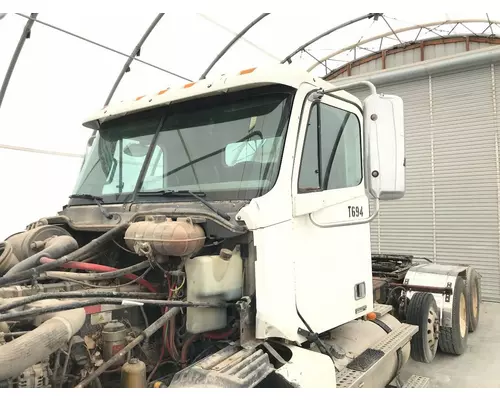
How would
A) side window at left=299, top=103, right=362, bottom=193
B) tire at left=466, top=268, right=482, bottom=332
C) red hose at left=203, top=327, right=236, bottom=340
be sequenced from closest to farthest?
1. red hose at left=203, top=327, right=236, bottom=340
2. side window at left=299, top=103, right=362, bottom=193
3. tire at left=466, top=268, right=482, bottom=332

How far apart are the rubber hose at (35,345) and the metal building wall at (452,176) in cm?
794

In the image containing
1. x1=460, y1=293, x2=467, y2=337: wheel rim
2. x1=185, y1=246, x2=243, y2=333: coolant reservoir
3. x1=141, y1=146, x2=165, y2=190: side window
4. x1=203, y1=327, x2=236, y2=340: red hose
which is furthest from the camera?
x1=460, y1=293, x2=467, y2=337: wheel rim

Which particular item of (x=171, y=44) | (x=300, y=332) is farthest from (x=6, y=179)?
(x=300, y=332)

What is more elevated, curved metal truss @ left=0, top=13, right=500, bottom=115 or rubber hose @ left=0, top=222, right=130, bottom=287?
curved metal truss @ left=0, top=13, right=500, bottom=115

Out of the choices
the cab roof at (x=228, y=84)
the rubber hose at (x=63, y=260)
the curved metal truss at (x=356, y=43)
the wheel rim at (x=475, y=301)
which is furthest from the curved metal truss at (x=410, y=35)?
the rubber hose at (x=63, y=260)

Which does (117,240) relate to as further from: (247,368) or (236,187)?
(247,368)

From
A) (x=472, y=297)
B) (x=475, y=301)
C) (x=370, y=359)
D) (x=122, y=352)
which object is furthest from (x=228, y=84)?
(x=475, y=301)

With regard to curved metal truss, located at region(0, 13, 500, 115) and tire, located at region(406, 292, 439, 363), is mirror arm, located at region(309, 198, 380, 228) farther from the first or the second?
curved metal truss, located at region(0, 13, 500, 115)

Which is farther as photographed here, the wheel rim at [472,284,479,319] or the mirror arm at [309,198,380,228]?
the wheel rim at [472,284,479,319]

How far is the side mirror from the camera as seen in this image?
9.73ft

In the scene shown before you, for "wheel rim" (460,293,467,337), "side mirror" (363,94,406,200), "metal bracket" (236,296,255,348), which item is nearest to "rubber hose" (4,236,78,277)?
"metal bracket" (236,296,255,348)

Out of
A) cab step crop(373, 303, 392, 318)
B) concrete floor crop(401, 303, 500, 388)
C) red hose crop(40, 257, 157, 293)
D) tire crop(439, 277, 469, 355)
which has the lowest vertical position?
concrete floor crop(401, 303, 500, 388)

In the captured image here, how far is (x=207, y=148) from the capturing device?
311cm

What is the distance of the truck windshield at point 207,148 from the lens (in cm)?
293
